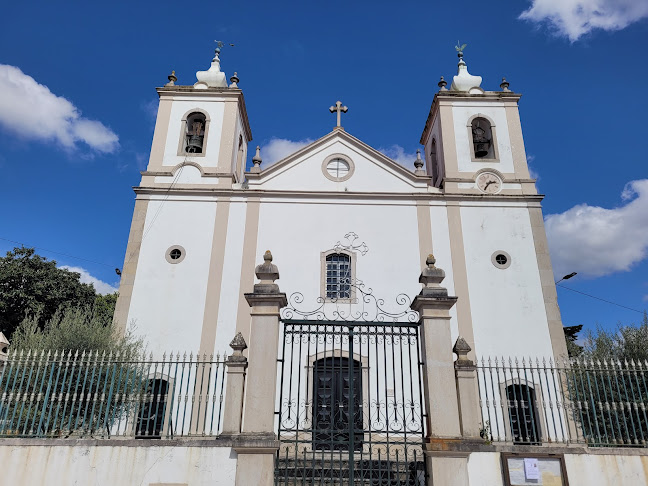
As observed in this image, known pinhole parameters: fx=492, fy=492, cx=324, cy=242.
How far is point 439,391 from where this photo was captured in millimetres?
6887

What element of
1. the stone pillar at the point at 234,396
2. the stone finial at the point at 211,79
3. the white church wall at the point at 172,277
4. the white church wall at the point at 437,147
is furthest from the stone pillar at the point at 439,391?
the stone finial at the point at 211,79

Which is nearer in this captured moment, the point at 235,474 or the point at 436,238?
the point at 235,474

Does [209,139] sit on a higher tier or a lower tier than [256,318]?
higher

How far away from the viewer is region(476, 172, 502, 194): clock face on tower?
14914 millimetres

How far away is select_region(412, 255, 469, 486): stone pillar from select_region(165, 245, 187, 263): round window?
8.22 m

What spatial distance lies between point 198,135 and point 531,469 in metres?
13.3

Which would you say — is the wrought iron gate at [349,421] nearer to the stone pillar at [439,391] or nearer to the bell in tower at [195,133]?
the stone pillar at [439,391]

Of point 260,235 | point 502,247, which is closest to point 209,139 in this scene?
point 260,235

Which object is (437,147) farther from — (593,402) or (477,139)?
(593,402)

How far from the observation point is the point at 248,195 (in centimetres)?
1452

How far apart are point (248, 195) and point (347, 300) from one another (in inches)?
170

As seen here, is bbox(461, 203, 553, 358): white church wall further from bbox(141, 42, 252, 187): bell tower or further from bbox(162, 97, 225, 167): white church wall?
bbox(162, 97, 225, 167): white church wall

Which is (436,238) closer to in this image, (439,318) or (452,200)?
(452,200)

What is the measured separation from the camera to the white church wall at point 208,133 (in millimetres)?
15312
